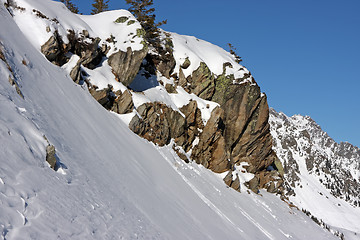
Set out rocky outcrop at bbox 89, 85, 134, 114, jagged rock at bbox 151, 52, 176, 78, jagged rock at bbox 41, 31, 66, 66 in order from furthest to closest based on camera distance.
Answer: jagged rock at bbox 151, 52, 176, 78
rocky outcrop at bbox 89, 85, 134, 114
jagged rock at bbox 41, 31, 66, 66

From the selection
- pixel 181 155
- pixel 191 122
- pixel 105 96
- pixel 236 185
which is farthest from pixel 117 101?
pixel 236 185

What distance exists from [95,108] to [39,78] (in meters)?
5.53

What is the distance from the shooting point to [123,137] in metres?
20.9

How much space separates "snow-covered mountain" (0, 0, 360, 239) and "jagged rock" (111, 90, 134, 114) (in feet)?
0.33

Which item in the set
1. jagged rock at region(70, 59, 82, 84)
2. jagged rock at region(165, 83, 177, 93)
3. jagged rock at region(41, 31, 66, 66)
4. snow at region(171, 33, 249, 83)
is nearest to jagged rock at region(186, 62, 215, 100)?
snow at region(171, 33, 249, 83)

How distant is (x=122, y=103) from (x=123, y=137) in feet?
17.5

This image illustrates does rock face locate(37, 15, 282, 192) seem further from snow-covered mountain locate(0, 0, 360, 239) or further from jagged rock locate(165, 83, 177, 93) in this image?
snow-covered mountain locate(0, 0, 360, 239)

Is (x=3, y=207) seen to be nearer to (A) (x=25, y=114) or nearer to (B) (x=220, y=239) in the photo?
(A) (x=25, y=114)

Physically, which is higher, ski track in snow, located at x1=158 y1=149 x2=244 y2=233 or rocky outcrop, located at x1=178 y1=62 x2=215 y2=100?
rocky outcrop, located at x1=178 y1=62 x2=215 y2=100

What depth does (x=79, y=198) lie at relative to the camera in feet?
30.2

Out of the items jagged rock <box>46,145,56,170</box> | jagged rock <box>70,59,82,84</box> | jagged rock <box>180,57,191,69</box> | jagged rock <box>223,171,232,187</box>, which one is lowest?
jagged rock <box>46,145,56,170</box>

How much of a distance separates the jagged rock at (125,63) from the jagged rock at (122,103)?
2.73m

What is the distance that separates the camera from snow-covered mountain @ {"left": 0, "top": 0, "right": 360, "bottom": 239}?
8.55m

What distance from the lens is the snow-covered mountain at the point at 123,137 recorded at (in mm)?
8547
